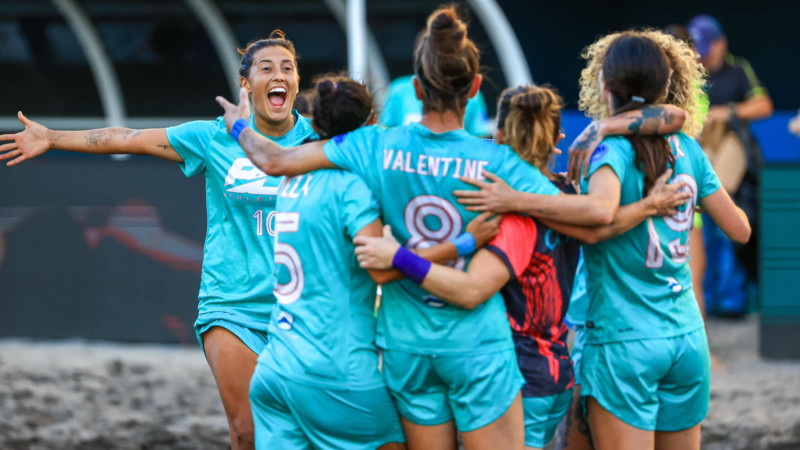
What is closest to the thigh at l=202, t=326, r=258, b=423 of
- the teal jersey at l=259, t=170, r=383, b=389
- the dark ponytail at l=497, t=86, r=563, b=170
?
the teal jersey at l=259, t=170, r=383, b=389

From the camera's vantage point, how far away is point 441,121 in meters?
2.91

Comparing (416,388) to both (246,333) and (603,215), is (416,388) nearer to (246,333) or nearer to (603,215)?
(603,215)

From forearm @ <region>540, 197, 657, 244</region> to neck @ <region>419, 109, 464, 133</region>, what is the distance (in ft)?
1.35

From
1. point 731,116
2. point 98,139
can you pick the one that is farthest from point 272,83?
point 731,116

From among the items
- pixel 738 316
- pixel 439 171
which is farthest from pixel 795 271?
pixel 439 171

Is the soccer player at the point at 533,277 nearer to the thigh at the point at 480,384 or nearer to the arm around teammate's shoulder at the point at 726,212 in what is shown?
the thigh at the point at 480,384

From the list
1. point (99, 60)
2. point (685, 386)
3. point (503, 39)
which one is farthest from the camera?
point (99, 60)

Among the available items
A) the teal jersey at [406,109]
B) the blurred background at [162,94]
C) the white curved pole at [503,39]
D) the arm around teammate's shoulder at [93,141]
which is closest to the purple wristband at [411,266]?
the arm around teammate's shoulder at [93,141]

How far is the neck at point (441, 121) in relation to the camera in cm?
290

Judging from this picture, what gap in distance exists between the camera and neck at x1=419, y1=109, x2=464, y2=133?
290cm

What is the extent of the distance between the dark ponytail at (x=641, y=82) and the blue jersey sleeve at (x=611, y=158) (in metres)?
0.05

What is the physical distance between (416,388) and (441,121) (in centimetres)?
79

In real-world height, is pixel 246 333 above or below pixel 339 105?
below

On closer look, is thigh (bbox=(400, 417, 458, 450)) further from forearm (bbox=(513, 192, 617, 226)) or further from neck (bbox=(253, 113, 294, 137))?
neck (bbox=(253, 113, 294, 137))
